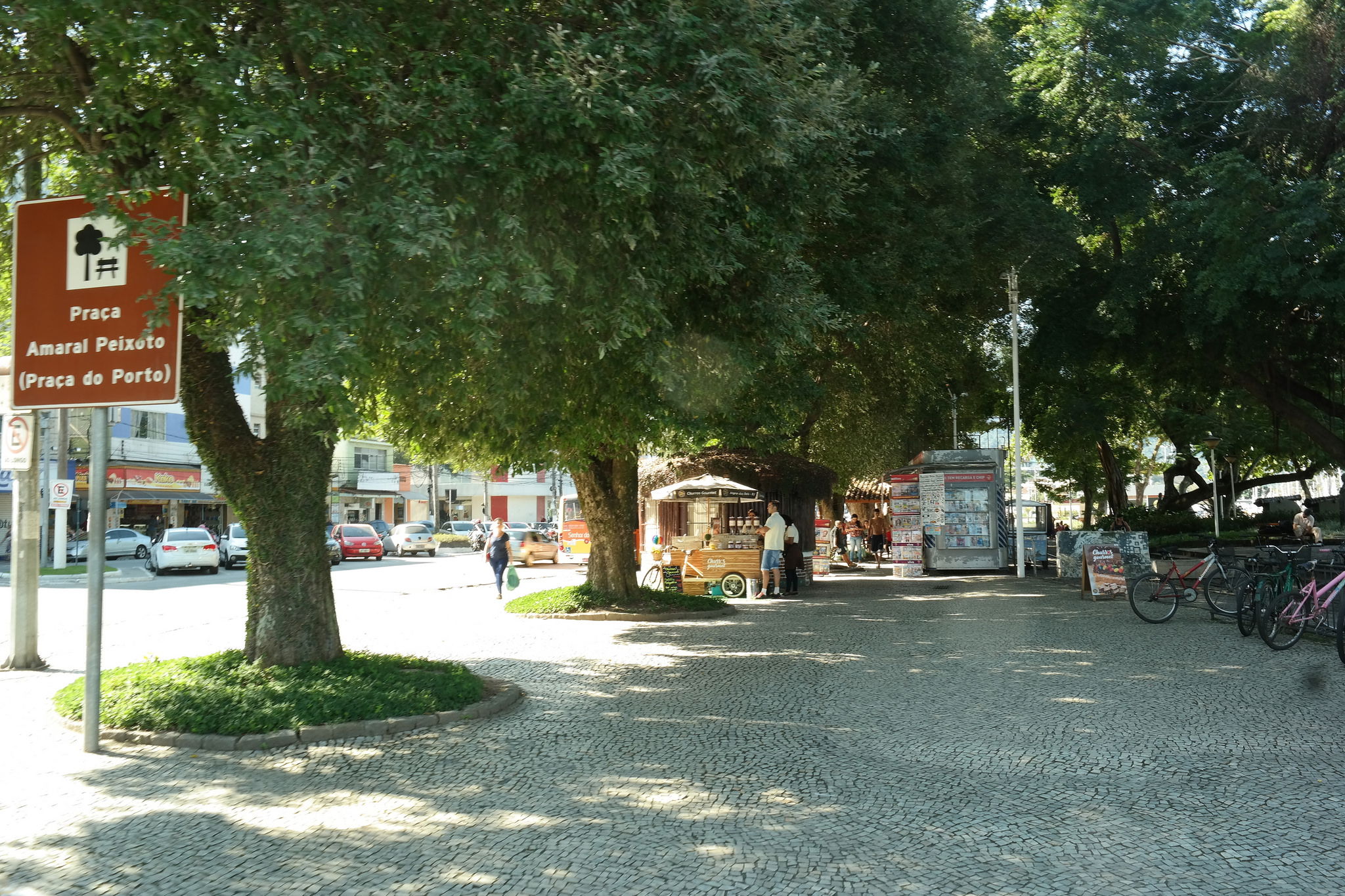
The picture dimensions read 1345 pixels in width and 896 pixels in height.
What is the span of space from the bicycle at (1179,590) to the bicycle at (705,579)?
821cm

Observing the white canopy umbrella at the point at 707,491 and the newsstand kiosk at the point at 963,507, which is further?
the newsstand kiosk at the point at 963,507

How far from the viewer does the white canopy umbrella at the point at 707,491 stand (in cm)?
2355

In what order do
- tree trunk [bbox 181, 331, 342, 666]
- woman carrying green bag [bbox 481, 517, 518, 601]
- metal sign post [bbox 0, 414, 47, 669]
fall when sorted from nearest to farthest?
tree trunk [bbox 181, 331, 342, 666] → metal sign post [bbox 0, 414, 47, 669] → woman carrying green bag [bbox 481, 517, 518, 601]

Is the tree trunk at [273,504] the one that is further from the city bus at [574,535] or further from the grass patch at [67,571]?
the city bus at [574,535]

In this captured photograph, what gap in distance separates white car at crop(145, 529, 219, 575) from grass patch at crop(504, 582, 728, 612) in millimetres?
18670

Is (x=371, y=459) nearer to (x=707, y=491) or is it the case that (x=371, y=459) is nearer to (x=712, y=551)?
(x=707, y=491)

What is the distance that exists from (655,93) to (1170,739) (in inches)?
236

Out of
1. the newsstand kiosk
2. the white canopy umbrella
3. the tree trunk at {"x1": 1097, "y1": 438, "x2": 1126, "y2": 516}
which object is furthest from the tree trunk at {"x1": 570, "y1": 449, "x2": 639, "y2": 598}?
the tree trunk at {"x1": 1097, "y1": 438, "x2": 1126, "y2": 516}

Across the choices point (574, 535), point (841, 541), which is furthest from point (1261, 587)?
point (574, 535)

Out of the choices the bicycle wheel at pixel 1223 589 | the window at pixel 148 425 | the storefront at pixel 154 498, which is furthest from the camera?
the window at pixel 148 425

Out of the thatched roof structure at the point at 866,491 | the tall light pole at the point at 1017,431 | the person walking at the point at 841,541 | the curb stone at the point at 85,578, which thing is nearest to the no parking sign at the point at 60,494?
the curb stone at the point at 85,578

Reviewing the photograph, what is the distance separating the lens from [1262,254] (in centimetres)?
1672

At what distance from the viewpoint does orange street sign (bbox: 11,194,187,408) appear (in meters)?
7.90

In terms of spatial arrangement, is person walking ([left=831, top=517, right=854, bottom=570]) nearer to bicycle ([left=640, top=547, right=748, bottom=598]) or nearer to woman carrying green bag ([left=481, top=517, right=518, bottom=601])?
bicycle ([left=640, top=547, right=748, bottom=598])
